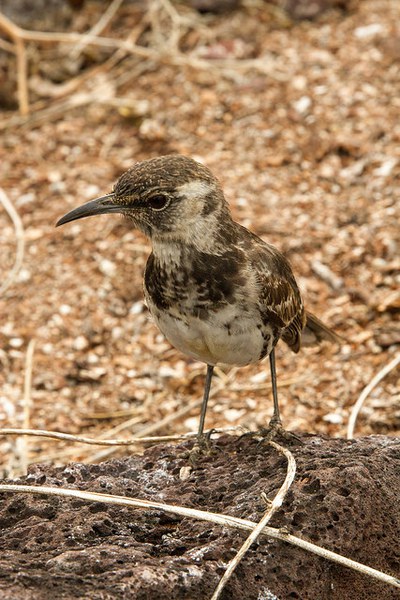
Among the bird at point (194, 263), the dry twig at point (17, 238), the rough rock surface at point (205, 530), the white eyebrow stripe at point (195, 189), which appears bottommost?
the rough rock surface at point (205, 530)

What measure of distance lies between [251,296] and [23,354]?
319cm

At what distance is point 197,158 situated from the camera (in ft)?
28.2

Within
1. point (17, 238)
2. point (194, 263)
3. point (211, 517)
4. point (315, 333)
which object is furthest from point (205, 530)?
point (17, 238)

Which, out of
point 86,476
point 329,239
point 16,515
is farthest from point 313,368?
point 16,515

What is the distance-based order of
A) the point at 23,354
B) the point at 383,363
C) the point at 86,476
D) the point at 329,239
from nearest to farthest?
the point at 86,476 < the point at 383,363 < the point at 23,354 < the point at 329,239

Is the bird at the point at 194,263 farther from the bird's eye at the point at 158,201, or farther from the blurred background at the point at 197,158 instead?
the blurred background at the point at 197,158

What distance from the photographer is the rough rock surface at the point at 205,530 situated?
3.38 metres

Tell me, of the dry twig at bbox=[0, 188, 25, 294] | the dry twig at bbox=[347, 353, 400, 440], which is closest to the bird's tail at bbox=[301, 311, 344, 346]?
the dry twig at bbox=[347, 353, 400, 440]

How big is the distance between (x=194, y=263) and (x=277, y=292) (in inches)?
19.9

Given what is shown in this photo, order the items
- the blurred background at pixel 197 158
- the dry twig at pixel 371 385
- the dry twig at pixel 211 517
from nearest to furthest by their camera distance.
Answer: the dry twig at pixel 211 517 < the dry twig at pixel 371 385 < the blurred background at pixel 197 158

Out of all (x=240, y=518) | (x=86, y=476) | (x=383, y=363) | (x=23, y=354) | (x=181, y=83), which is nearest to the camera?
(x=240, y=518)

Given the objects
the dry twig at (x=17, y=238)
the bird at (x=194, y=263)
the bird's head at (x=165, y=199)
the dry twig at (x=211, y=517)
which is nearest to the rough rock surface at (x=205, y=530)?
the dry twig at (x=211, y=517)

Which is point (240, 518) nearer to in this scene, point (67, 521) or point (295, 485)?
point (295, 485)

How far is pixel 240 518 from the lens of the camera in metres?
3.73
